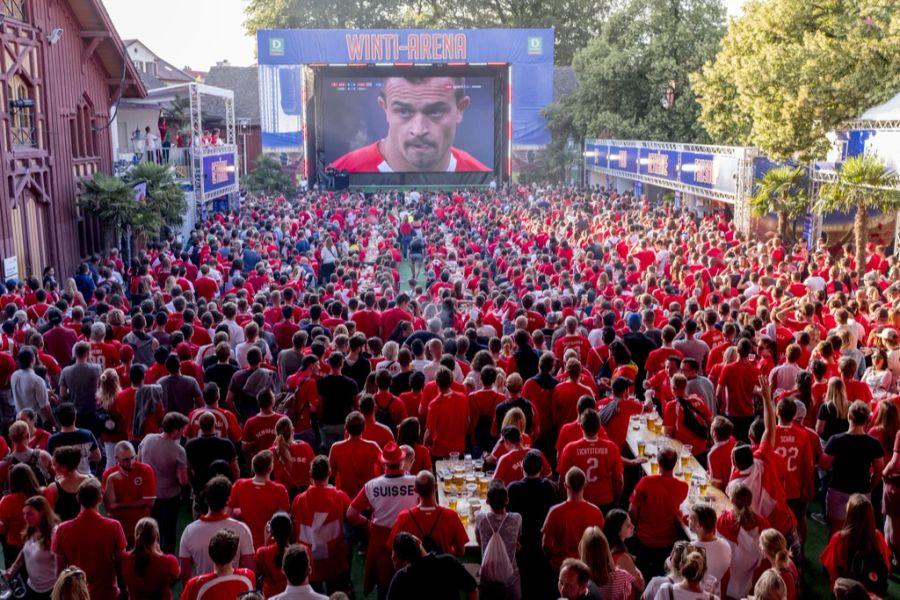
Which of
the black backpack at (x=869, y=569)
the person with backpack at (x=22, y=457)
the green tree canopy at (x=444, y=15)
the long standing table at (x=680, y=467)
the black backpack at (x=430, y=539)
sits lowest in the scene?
the black backpack at (x=869, y=569)

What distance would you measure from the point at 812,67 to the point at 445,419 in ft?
55.5

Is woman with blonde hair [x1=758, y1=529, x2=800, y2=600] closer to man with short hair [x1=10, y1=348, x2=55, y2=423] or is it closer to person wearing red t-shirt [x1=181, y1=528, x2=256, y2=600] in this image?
person wearing red t-shirt [x1=181, y1=528, x2=256, y2=600]

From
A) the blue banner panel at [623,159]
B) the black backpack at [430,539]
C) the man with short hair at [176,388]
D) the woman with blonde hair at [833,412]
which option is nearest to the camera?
the black backpack at [430,539]

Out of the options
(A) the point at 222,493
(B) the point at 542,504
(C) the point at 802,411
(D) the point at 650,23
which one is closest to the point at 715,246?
(C) the point at 802,411

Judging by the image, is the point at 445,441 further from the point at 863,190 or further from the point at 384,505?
the point at 863,190

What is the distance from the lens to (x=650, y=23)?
117ft

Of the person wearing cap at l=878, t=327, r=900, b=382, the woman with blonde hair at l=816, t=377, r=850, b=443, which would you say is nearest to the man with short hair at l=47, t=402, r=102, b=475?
the woman with blonde hair at l=816, t=377, r=850, b=443

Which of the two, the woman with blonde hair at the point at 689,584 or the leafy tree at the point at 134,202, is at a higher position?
the leafy tree at the point at 134,202

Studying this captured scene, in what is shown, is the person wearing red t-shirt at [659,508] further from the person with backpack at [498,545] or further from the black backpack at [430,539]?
the black backpack at [430,539]

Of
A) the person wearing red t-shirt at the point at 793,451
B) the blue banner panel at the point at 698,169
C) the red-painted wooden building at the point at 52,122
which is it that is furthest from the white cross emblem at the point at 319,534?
the blue banner panel at the point at 698,169

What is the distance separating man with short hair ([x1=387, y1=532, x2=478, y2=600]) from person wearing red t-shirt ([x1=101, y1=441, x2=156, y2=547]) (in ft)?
7.32

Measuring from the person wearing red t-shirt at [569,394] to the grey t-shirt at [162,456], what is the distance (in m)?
3.09

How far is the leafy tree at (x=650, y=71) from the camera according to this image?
34.4 metres

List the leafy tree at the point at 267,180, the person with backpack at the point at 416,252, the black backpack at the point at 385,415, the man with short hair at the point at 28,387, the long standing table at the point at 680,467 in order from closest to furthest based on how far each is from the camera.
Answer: the long standing table at the point at 680,467 < the black backpack at the point at 385,415 < the man with short hair at the point at 28,387 < the person with backpack at the point at 416,252 < the leafy tree at the point at 267,180
